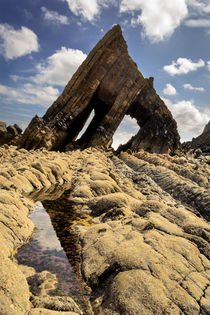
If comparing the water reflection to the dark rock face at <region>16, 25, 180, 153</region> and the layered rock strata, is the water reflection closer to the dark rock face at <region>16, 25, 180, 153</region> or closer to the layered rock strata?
the layered rock strata

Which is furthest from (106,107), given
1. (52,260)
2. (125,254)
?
(125,254)

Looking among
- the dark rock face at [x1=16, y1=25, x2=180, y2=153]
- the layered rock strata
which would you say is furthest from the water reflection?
the dark rock face at [x1=16, y1=25, x2=180, y2=153]

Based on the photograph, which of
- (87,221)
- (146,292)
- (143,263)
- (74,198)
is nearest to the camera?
(146,292)

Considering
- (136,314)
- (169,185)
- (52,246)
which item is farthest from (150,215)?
(169,185)

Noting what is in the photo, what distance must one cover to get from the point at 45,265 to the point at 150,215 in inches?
161

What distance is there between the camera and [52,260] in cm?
507

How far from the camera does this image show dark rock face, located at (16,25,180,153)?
92.5 feet

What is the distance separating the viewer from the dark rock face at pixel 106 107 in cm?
2820

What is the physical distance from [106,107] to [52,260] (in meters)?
33.5

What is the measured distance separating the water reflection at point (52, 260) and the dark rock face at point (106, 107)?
71.6ft

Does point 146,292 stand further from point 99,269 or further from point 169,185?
point 169,185

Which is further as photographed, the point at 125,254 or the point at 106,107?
the point at 106,107

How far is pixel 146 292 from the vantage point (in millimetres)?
3812

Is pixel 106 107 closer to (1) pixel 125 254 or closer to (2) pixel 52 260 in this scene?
(2) pixel 52 260
